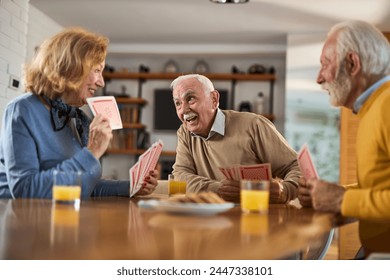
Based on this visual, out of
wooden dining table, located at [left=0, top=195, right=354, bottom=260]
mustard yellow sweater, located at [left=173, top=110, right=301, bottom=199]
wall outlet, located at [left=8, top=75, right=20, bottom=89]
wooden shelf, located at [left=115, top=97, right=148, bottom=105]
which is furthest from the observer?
wooden shelf, located at [left=115, top=97, right=148, bottom=105]

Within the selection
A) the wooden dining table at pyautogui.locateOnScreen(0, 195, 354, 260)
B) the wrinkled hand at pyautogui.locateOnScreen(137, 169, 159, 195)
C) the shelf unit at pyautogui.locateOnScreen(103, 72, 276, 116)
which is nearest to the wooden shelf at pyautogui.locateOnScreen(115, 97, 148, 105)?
A: the shelf unit at pyautogui.locateOnScreen(103, 72, 276, 116)

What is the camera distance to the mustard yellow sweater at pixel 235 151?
2.69m

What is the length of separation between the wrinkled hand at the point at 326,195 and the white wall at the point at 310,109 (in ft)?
16.3

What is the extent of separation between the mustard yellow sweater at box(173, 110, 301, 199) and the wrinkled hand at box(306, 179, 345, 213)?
95cm

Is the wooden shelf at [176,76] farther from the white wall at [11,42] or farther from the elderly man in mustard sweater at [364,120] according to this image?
the elderly man in mustard sweater at [364,120]

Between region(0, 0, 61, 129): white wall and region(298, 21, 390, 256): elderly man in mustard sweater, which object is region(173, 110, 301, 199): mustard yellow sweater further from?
region(0, 0, 61, 129): white wall

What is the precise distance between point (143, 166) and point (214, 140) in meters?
0.81

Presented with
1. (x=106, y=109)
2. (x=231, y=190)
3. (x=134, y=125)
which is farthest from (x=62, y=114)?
(x=134, y=125)

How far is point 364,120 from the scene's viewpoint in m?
1.71

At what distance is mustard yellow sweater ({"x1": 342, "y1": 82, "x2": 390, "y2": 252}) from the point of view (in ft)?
4.90

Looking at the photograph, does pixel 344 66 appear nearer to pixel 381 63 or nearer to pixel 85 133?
pixel 381 63

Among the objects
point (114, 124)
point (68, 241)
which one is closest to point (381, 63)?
point (114, 124)

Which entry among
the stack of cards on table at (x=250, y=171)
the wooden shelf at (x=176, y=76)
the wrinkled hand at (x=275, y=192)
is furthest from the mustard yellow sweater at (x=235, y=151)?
the wooden shelf at (x=176, y=76)

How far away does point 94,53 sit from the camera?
2.15m
